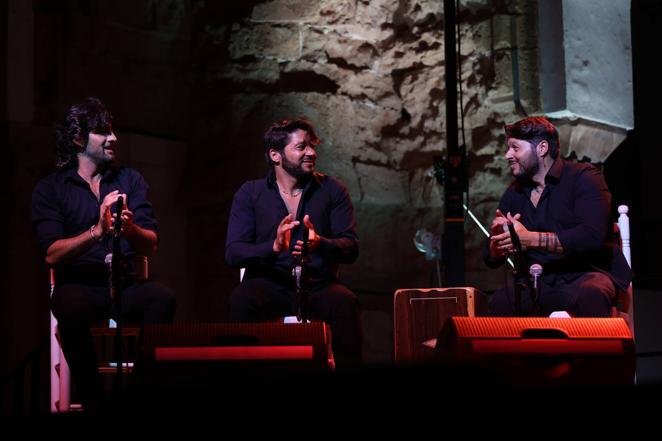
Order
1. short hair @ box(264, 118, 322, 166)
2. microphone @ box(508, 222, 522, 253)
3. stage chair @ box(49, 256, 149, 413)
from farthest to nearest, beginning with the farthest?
short hair @ box(264, 118, 322, 166) < stage chair @ box(49, 256, 149, 413) < microphone @ box(508, 222, 522, 253)

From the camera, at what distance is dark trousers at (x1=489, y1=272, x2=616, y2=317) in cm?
402

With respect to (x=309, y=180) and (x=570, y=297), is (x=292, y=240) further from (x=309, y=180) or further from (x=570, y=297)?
(x=570, y=297)

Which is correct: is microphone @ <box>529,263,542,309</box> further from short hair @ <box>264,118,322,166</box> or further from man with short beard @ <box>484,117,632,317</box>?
short hair @ <box>264,118,322,166</box>

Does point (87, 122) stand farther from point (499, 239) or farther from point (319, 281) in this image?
point (499, 239)

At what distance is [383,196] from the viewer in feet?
20.3

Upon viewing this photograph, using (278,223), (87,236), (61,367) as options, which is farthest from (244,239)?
(61,367)

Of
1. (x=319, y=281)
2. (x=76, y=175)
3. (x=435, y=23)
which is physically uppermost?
(x=435, y=23)

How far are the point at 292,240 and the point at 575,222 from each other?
1.16 m

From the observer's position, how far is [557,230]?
4.28 m

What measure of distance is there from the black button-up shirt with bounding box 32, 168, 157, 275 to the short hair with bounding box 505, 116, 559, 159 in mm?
1548

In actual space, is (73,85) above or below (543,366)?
above

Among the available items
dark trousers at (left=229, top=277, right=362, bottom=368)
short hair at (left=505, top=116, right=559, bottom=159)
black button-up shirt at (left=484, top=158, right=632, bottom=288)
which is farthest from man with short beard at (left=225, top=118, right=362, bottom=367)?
short hair at (left=505, top=116, right=559, bottom=159)

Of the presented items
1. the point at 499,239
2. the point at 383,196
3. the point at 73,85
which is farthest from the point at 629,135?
the point at 73,85

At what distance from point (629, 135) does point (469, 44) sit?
126 cm
